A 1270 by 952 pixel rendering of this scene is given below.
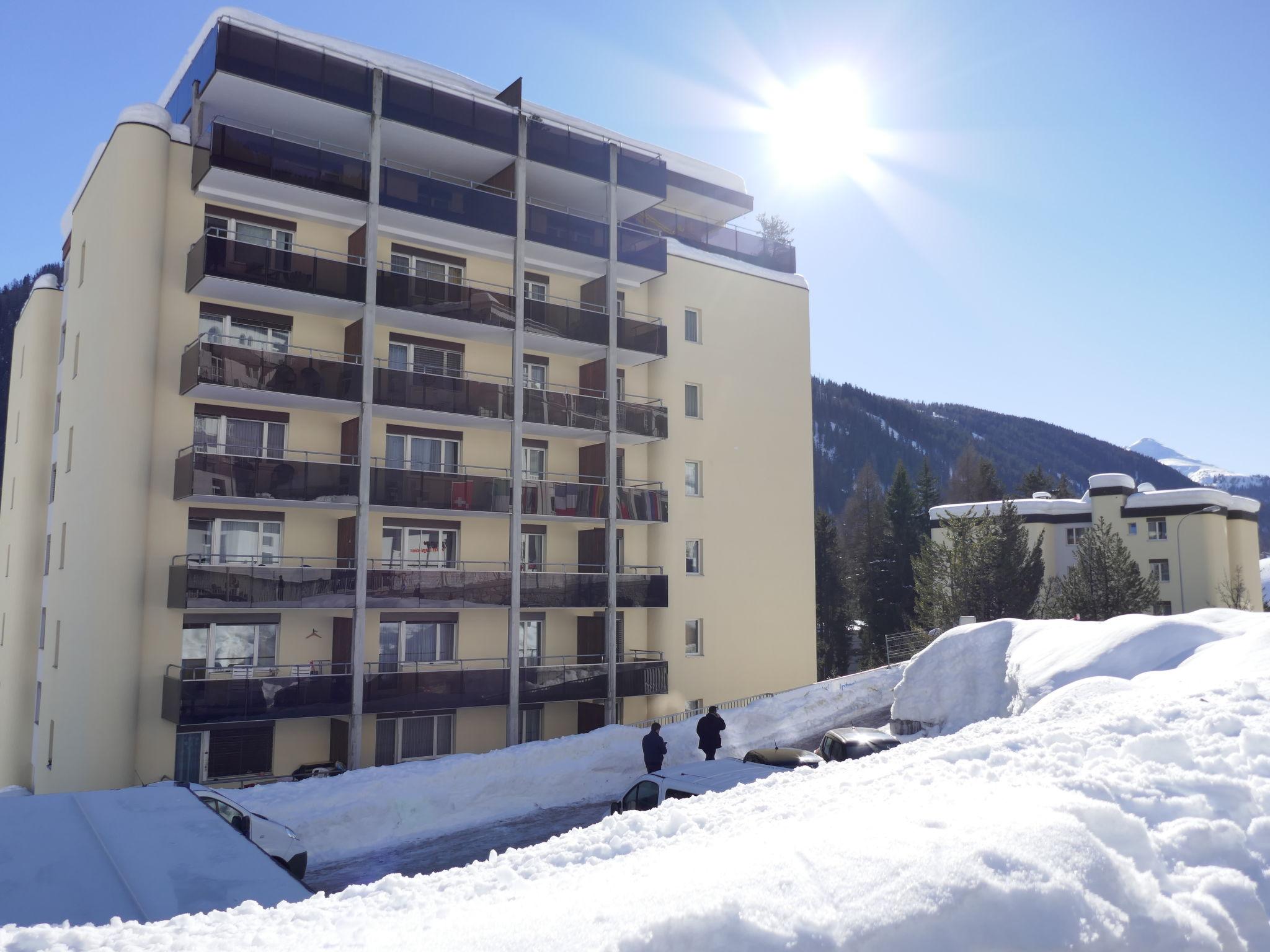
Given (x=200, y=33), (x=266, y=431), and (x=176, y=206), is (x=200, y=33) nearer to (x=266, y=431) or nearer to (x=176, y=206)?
(x=176, y=206)

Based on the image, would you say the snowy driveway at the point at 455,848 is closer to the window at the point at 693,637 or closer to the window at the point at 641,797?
the window at the point at 641,797

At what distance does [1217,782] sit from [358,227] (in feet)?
87.9

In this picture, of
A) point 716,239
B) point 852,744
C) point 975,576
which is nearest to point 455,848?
point 852,744

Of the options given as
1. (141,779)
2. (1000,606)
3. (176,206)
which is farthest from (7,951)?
(1000,606)

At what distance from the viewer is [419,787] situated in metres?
21.5

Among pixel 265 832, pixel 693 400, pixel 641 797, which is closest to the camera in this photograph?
pixel 641 797

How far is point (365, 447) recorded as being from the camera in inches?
1052

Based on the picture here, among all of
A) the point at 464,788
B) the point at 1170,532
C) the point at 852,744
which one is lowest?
the point at 464,788

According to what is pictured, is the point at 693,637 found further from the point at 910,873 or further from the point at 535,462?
the point at 910,873

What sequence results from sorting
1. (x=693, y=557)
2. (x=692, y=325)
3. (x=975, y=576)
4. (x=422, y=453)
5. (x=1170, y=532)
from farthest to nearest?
(x=1170, y=532) < (x=975, y=576) < (x=692, y=325) < (x=693, y=557) < (x=422, y=453)

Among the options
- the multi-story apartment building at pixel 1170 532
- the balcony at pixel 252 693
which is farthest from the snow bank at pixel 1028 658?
the multi-story apartment building at pixel 1170 532

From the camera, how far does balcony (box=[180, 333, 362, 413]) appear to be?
24531 millimetres

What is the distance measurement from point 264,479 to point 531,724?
1154 cm

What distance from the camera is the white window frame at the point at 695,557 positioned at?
3478 centimetres
